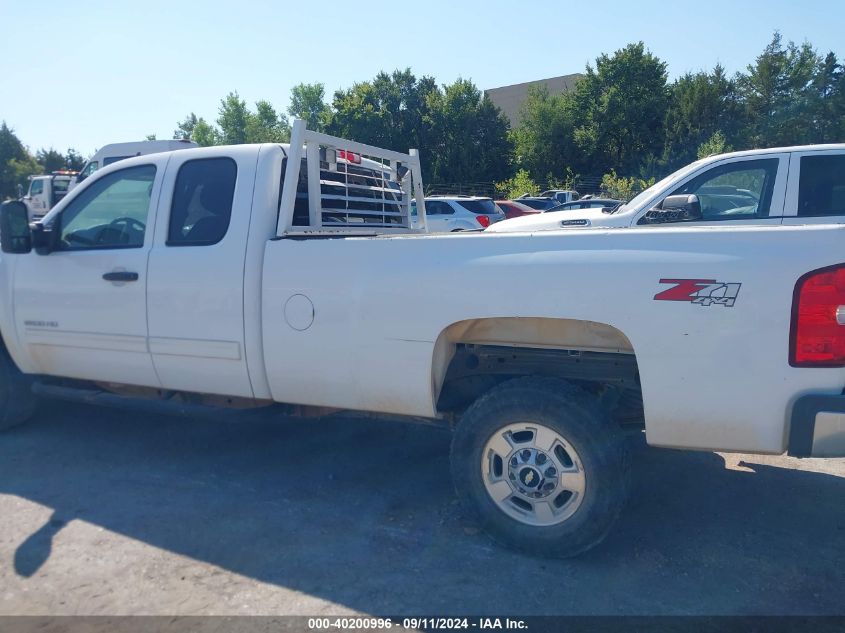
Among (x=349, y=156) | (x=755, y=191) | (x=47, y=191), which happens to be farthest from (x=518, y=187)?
(x=349, y=156)

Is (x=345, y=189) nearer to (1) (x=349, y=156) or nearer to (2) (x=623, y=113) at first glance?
(1) (x=349, y=156)

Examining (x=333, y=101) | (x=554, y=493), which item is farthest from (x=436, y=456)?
(x=333, y=101)

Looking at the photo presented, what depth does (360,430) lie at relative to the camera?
598 centimetres

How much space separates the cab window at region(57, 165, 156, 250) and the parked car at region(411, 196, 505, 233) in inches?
537

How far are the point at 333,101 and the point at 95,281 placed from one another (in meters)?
43.7

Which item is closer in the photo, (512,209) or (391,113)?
(512,209)

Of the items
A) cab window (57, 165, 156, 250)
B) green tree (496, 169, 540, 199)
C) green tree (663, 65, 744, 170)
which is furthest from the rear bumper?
green tree (663, 65, 744, 170)

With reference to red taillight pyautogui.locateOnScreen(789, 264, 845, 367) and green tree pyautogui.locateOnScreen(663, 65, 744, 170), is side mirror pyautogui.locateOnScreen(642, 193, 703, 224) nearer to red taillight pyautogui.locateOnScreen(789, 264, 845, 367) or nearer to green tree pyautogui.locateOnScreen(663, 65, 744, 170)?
red taillight pyautogui.locateOnScreen(789, 264, 845, 367)

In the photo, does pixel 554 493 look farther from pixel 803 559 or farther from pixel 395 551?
pixel 803 559

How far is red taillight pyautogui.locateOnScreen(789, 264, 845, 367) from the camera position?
3.10 m

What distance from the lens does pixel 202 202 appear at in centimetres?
476

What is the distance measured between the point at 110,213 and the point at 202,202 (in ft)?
2.79

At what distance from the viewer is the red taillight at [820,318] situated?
310 cm

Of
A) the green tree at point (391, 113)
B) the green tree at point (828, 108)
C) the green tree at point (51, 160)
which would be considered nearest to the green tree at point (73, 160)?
the green tree at point (51, 160)
